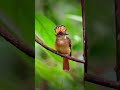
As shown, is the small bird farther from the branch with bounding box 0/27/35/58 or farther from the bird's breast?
the branch with bounding box 0/27/35/58

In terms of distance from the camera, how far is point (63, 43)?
1513 millimetres

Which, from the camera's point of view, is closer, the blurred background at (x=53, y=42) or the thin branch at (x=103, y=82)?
the blurred background at (x=53, y=42)

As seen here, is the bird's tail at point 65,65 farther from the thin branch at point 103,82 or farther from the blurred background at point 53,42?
the thin branch at point 103,82

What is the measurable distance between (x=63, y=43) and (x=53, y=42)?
0.06 m

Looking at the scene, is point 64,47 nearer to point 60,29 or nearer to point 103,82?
point 60,29

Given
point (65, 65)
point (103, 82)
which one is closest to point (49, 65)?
point (65, 65)

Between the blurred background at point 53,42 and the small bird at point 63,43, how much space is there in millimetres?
18

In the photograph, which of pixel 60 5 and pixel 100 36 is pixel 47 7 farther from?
pixel 100 36

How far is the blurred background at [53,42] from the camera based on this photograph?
145 cm

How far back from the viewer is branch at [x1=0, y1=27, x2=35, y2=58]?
56.7 inches

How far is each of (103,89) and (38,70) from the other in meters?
0.39

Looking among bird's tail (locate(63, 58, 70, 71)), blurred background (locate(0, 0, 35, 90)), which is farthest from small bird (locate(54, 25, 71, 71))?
blurred background (locate(0, 0, 35, 90))

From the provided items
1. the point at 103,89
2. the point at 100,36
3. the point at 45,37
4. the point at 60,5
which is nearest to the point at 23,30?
the point at 45,37

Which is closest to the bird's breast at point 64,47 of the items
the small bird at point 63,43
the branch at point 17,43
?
the small bird at point 63,43
